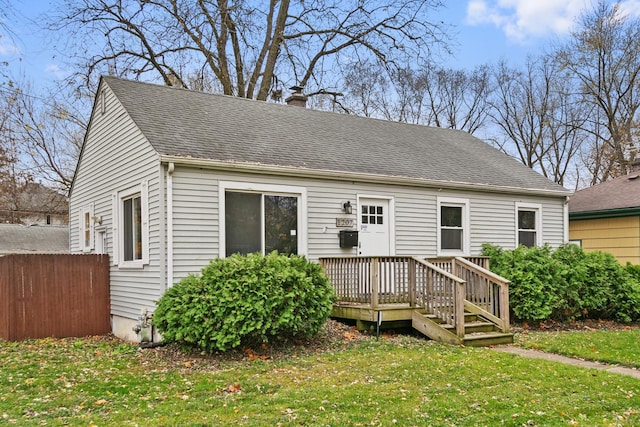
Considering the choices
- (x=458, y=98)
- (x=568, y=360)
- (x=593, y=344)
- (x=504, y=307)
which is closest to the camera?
(x=568, y=360)

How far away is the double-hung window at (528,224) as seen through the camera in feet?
43.8

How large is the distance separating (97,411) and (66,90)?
17.9 m

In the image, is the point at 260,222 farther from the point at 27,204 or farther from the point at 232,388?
the point at 27,204

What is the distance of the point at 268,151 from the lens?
10.3 metres

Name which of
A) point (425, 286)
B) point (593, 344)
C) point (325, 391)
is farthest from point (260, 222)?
point (593, 344)

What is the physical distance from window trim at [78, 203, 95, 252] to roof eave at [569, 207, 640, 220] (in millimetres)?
12952

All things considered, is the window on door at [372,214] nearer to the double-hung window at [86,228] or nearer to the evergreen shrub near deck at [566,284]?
the evergreen shrub near deck at [566,284]

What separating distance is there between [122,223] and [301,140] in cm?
405

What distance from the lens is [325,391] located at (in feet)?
18.2

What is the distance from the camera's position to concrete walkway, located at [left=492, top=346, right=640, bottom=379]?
21.6ft

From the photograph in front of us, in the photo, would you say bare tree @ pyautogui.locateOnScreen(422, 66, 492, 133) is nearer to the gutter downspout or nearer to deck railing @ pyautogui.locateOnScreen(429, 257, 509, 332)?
deck railing @ pyautogui.locateOnScreen(429, 257, 509, 332)

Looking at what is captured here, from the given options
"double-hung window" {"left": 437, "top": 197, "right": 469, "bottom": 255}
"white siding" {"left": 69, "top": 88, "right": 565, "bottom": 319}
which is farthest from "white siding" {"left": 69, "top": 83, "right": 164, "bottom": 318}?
"double-hung window" {"left": 437, "top": 197, "right": 469, "bottom": 255}

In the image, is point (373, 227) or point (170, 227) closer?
point (170, 227)

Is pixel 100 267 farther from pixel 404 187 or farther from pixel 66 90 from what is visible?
pixel 66 90
